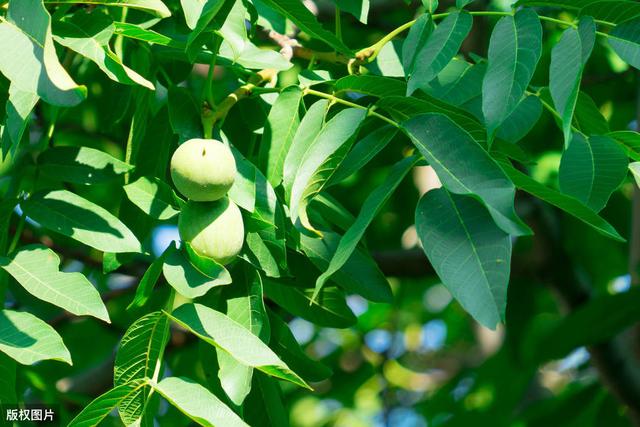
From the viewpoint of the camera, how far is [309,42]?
1.58 metres

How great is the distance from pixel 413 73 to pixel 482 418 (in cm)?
187

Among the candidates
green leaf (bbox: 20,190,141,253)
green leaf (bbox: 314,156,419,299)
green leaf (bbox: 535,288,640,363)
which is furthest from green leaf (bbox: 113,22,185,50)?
green leaf (bbox: 535,288,640,363)

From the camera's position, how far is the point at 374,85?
3.82ft

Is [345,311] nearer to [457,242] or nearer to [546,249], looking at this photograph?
[457,242]

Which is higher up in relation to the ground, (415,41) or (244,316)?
(415,41)

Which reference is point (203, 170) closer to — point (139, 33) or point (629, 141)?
point (139, 33)

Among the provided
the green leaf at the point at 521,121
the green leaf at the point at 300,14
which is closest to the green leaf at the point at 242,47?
the green leaf at the point at 300,14

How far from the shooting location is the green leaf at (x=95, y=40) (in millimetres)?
1030

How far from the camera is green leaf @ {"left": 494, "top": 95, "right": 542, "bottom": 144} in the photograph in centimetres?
127

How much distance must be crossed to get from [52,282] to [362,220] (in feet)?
1.22

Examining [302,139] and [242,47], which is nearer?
[302,139]

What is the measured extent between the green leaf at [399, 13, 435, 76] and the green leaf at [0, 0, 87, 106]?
42cm

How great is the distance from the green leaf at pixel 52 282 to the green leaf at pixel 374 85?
41 centimetres

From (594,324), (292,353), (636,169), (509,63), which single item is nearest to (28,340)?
(292,353)
